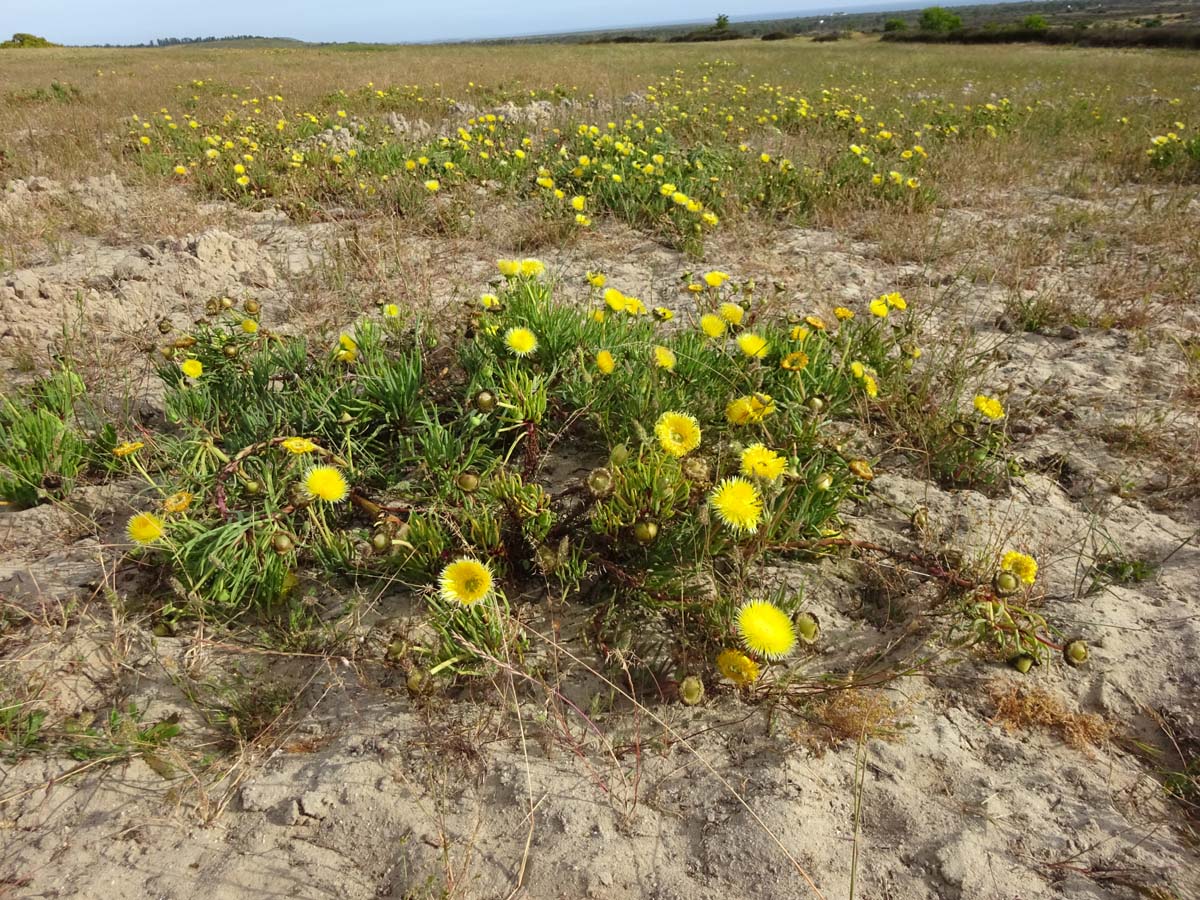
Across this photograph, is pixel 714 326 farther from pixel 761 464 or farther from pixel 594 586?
pixel 594 586

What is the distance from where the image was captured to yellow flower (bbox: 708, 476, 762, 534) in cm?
188

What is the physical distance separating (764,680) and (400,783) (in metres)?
1.04

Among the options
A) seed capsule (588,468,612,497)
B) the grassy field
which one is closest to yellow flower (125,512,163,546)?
the grassy field

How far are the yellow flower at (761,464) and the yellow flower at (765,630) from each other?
1.31ft

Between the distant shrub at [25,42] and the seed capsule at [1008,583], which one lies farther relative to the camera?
the distant shrub at [25,42]

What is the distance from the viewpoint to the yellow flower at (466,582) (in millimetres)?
1772

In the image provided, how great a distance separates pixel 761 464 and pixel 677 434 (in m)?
0.31

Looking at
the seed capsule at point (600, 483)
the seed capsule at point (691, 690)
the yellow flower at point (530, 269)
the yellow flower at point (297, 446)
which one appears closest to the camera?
the seed capsule at point (691, 690)

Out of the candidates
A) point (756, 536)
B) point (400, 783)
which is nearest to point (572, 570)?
point (756, 536)

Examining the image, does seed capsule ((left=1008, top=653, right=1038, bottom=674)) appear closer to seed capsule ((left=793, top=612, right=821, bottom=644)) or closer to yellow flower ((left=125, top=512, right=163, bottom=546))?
seed capsule ((left=793, top=612, right=821, bottom=644))

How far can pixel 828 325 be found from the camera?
381cm

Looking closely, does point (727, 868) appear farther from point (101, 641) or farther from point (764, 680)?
point (101, 641)

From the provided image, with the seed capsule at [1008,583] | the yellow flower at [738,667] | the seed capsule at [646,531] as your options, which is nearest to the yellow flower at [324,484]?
the seed capsule at [646,531]

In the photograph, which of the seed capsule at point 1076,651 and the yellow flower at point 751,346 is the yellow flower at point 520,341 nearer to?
the yellow flower at point 751,346
